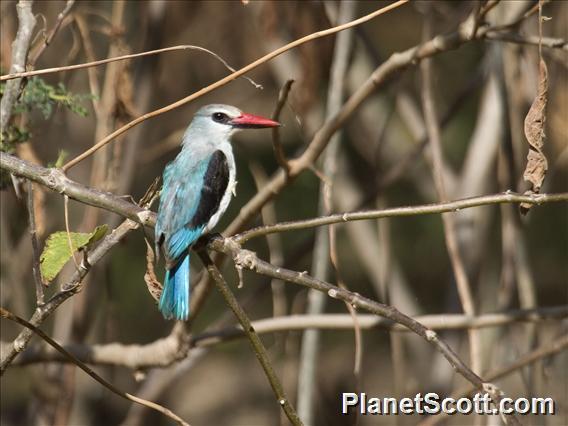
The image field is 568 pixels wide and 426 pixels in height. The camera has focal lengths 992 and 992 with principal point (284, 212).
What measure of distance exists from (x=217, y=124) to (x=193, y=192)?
454mm

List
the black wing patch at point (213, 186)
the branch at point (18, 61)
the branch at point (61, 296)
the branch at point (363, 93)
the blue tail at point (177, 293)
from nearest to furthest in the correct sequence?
the branch at point (61, 296) < the branch at point (18, 61) < the branch at point (363, 93) < the blue tail at point (177, 293) < the black wing patch at point (213, 186)

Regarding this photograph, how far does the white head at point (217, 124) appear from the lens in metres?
3.34

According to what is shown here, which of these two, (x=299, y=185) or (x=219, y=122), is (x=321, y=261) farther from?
(x=299, y=185)

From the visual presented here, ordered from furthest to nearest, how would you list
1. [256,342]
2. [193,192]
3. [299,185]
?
1. [299,185]
2. [193,192]
3. [256,342]

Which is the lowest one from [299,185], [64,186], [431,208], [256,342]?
[256,342]

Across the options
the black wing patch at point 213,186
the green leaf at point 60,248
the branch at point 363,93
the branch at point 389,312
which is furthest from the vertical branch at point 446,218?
the green leaf at point 60,248

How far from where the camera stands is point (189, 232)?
9.21ft

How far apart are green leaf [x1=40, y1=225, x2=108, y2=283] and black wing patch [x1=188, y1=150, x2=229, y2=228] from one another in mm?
763

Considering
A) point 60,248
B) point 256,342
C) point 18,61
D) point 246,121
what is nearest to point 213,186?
point 246,121

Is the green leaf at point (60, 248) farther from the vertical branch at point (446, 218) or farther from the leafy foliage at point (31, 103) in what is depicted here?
the vertical branch at point (446, 218)

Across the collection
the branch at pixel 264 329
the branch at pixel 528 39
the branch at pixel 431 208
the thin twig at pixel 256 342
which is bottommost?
the thin twig at pixel 256 342

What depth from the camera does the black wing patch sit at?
294 cm

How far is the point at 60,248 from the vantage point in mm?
2125

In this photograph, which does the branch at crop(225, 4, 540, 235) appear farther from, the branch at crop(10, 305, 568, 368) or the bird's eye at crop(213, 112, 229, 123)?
the bird's eye at crop(213, 112, 229, 123)
